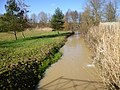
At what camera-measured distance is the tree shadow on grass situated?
364 inches

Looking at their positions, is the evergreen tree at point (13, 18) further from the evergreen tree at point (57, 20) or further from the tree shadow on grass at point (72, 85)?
the tree shadow on grass at point (72, 85)

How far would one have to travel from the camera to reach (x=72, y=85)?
961 cm

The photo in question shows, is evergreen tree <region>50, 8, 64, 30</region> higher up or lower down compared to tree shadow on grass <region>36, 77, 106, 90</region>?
higher up

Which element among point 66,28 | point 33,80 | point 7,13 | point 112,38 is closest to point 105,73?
point 112,38

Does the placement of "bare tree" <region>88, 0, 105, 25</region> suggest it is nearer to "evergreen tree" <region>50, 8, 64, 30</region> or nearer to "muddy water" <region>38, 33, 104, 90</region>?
"evergreen tree" <region>50, 8, 64, 30</region>

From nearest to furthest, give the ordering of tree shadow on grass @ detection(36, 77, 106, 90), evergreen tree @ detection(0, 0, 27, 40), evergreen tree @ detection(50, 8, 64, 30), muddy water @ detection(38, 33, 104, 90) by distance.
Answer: tree shadow on grass @ detection(36, 77, 106, 90) → muddy water @ detection(38, 33, 104, 90) → evergreen tree @ detection(0, 0, 27, 40) → evergreen tree @ detection(50, 8, 64, 30)

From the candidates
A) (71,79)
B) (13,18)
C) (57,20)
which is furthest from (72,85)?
(57,20)

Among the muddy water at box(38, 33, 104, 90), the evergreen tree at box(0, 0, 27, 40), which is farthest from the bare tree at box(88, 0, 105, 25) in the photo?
the muddy water at box(38, 33, 104, 90)

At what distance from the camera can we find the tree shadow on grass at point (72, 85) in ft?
30.4

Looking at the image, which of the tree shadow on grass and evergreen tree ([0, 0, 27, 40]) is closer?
the tree shadow on grass

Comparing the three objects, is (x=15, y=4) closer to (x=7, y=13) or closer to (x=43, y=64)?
Answer: (x=7, y=13)

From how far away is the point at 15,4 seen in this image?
34062 millimetres

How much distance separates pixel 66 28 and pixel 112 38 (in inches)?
2398

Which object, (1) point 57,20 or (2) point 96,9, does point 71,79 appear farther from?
(1) point 57,20
